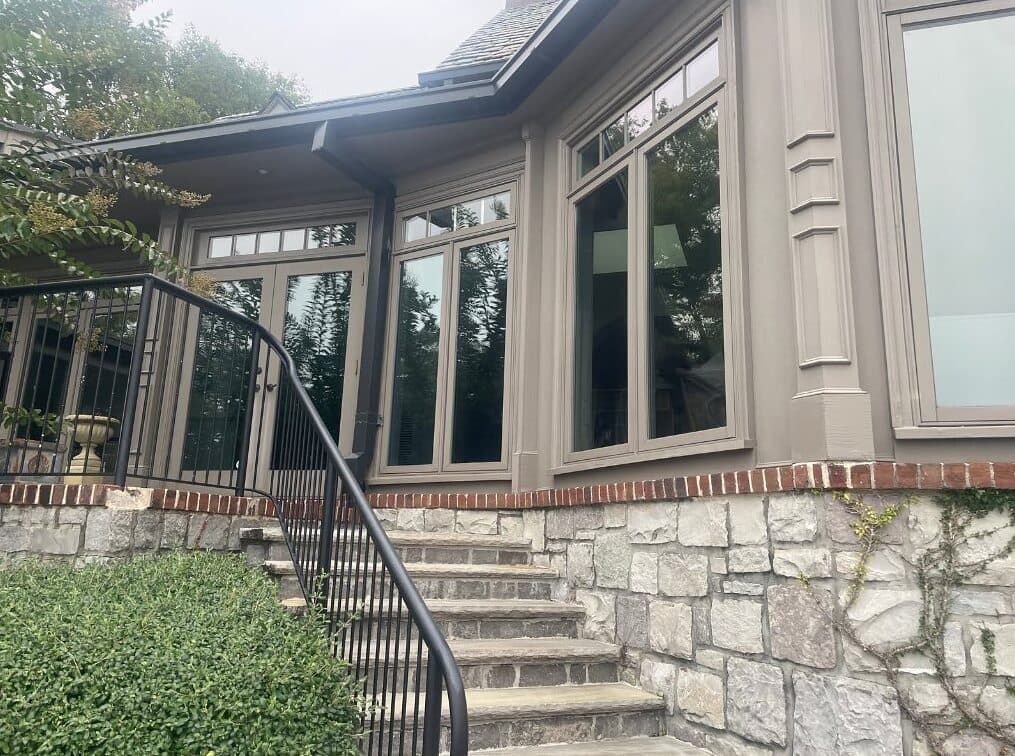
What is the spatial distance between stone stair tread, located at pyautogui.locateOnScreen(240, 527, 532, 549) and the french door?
5.12ft

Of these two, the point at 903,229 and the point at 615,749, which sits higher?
the point at 903,229

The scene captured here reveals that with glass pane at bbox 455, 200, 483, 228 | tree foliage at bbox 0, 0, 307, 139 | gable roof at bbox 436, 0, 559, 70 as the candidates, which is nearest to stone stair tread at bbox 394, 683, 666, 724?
glass pane at bbox 455, 200, 483, 228

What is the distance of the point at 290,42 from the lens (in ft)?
142

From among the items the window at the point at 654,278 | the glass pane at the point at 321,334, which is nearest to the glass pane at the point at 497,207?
the window at the point at 654,278

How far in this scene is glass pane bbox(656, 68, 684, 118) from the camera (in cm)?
384

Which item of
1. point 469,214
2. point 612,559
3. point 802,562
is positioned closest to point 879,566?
point 802,562

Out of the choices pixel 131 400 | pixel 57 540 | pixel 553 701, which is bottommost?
pixel 553 701

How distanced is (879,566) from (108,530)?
131 inches

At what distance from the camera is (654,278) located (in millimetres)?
3871

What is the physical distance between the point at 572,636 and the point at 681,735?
82cm

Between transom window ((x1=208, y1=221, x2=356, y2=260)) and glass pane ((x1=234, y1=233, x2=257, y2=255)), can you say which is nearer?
transom window ((x1=208, y1=221, x2=356, y2=260))

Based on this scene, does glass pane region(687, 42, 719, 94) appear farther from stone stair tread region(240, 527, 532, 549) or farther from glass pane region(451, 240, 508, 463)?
stone stair tread region(240, 527, 532, 549)

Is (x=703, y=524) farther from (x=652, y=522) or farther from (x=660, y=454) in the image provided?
(x=660, y=454)

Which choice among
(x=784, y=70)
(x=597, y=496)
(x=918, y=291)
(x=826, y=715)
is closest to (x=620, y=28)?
(x=784, y=70)
